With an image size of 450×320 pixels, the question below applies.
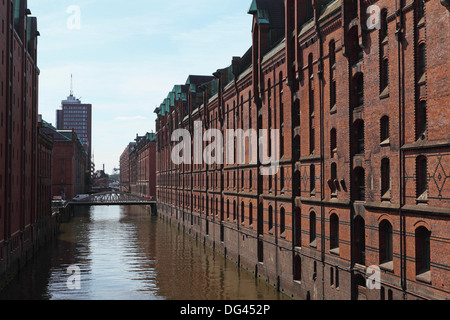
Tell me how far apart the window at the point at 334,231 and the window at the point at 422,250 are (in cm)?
704

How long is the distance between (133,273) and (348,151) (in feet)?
78.3

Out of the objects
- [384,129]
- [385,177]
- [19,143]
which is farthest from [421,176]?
[19,143]

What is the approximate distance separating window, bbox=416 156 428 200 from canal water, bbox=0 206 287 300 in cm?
1419

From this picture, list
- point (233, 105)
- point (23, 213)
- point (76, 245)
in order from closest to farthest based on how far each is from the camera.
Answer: point (23, 213)
point (233, 105)
point (76, 245)

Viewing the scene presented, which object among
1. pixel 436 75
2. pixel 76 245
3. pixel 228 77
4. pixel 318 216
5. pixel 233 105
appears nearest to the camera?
pixel 436 75

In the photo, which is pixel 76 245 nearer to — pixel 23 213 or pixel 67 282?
pixel 23 213

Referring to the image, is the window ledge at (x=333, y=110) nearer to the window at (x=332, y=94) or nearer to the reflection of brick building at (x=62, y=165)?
the window at (x=332, y=94)

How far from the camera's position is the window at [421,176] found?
739 inches

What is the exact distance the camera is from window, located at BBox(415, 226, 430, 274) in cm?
1878

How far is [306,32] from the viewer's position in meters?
28.7

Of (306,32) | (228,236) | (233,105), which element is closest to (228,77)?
(233,105)

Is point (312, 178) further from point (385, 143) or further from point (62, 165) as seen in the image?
point (62, 165)

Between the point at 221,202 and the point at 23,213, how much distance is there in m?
18.2
